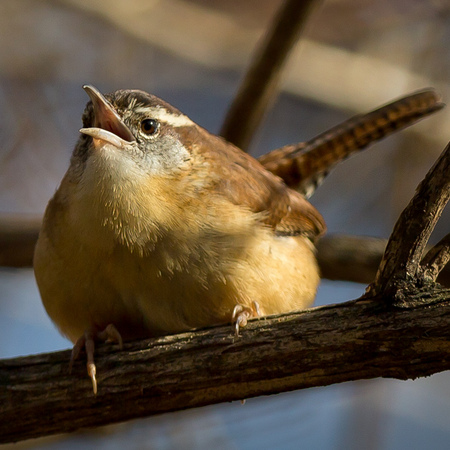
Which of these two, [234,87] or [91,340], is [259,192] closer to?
[91,340]

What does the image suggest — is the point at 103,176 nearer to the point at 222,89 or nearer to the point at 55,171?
the point at 55,171

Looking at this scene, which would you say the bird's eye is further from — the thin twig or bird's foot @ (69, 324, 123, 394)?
the thin twig

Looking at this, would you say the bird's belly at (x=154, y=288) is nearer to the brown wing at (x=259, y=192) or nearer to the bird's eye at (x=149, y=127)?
the brown wing at (x=259, y=192)

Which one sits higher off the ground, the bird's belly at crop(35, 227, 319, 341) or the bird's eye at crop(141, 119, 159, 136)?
the bird's eye at crop(141, 119, 159, 136)

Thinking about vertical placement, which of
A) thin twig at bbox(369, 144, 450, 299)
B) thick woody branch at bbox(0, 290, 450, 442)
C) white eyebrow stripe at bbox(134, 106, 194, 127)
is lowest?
thick woody branch at bbox(0, 290, 450, 442)

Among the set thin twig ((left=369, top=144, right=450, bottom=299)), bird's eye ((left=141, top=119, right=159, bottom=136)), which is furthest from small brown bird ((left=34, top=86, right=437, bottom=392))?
thin twig ((left=369, top=144, right=450, bottom=299))

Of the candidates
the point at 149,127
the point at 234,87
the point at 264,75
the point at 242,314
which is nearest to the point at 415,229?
the point at 242,314

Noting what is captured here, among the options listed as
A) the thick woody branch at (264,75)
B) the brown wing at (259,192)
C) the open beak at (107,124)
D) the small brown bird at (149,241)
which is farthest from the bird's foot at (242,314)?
the thick woody branch at (264,75)
